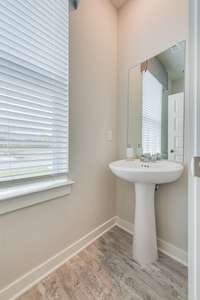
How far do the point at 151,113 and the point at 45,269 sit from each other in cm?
168

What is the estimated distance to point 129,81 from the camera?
6.17 feet

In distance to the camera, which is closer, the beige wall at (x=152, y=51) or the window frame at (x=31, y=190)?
the window frame at (x=31, y=190)

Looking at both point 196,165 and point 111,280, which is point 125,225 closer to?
point 111,280

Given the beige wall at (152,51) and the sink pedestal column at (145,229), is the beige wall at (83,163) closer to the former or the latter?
the beige wall at (152,51)

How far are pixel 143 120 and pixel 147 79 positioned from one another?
432 millimetres

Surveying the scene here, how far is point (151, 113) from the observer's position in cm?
170

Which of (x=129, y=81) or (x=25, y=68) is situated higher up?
(x=129, y=81)

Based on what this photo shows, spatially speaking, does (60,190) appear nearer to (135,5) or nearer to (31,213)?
(31,213)

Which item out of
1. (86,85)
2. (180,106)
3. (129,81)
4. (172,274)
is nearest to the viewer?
(172,274)

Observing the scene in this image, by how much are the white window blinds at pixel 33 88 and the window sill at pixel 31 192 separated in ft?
0.23

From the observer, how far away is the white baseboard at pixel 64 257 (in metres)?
1.08

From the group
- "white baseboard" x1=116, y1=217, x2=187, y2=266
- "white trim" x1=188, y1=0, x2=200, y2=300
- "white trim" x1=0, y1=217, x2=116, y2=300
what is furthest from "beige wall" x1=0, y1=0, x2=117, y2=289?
"white trim" x1=188, y1=0, x2=200, y2=300

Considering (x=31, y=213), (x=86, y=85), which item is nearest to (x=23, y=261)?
(x=31, y=213)

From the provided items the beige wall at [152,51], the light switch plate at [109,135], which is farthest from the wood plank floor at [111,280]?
the light switch plate at [109,135]
